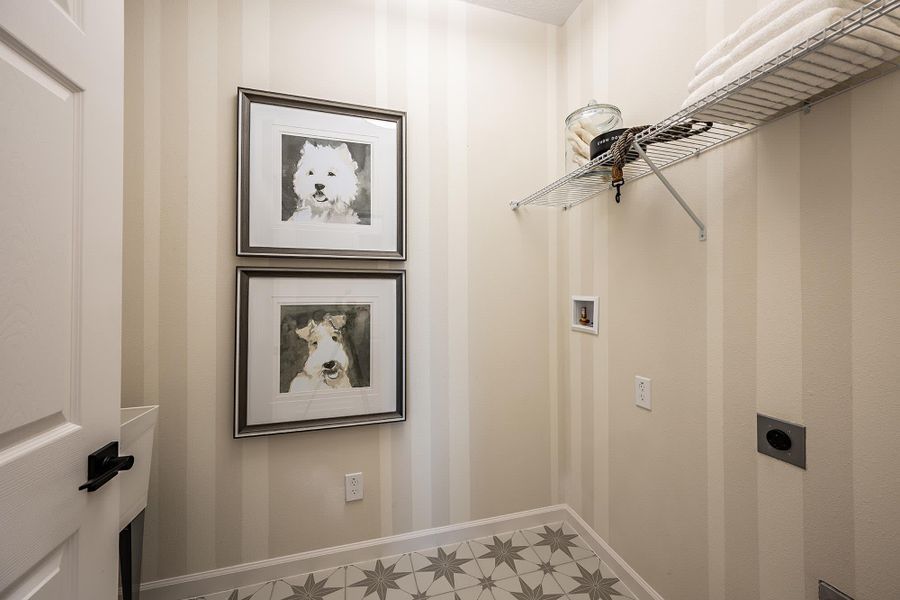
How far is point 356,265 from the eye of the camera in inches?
60.6

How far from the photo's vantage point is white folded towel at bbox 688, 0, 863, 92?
64 cm

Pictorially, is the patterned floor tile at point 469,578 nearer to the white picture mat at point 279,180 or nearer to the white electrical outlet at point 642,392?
the white electrical outlet at point 642,392

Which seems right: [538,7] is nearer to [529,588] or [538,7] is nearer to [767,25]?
[767,25]

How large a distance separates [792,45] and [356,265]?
1.39 meters

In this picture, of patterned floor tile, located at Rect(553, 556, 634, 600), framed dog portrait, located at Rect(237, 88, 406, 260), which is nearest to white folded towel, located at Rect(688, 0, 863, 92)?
framed dog portrait, located at Rect(237, 88, 406, 260)

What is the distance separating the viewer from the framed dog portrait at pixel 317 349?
4.58ft

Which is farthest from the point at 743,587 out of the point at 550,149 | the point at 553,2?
the point at 553,2

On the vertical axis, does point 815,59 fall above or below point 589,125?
below

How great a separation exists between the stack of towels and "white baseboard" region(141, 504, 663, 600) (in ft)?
5.16

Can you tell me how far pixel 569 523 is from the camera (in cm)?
175

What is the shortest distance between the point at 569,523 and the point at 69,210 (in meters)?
2.10

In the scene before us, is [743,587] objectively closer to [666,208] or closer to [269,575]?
[666,208]

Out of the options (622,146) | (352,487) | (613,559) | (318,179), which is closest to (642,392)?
(613,559)

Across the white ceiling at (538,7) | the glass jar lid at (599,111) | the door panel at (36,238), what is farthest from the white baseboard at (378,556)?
the white ceiling at (538,7)
